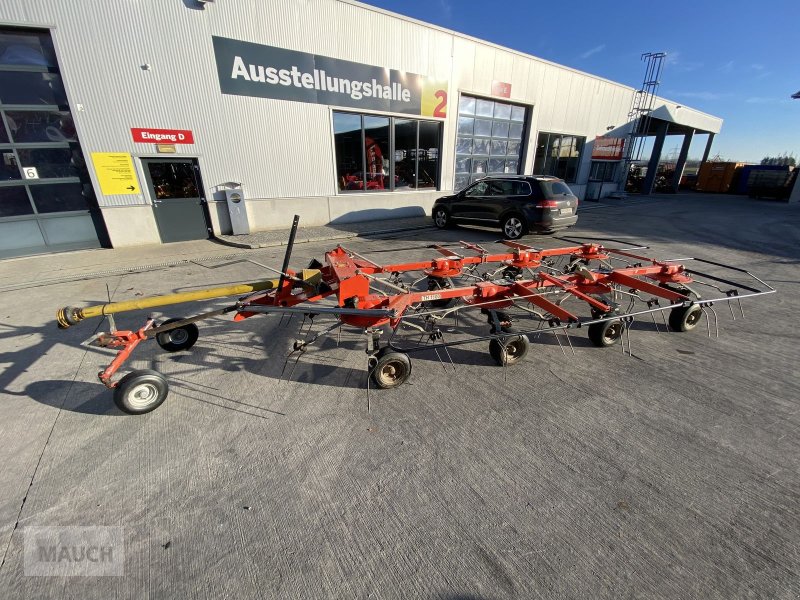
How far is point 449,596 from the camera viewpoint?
178 centimetres

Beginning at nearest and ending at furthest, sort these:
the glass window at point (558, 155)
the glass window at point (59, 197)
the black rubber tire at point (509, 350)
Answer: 1. the black rubber tire at point (509, 350)
2. the glass window at point (59, 197)
3. the glass window at point (558, 155)

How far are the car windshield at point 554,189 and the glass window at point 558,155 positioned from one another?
10.1 meters

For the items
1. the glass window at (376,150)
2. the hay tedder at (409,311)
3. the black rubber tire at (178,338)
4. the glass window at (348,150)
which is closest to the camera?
the hay tedder at (409,311)

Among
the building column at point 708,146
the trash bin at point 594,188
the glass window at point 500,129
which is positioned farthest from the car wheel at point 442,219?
the building column at point 708,146

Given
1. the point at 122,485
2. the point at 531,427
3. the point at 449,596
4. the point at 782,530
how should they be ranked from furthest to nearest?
the point at 531,427, the point at 122,485, the point at 782,530, the point at 449,596

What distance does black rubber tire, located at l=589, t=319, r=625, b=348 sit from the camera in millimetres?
4094

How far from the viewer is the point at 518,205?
9.59 m

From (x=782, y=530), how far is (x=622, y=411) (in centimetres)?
116

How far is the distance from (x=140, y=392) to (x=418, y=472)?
252 centimetres

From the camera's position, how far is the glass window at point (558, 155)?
738 inches

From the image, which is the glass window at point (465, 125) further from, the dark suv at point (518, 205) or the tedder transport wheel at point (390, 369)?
the tedder transport wheel at point (390, 369)

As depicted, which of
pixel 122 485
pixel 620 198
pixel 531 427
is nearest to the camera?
pixel 122 485

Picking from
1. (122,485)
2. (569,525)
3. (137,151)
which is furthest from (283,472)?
(137,151)

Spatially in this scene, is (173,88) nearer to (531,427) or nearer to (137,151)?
(137,151)
